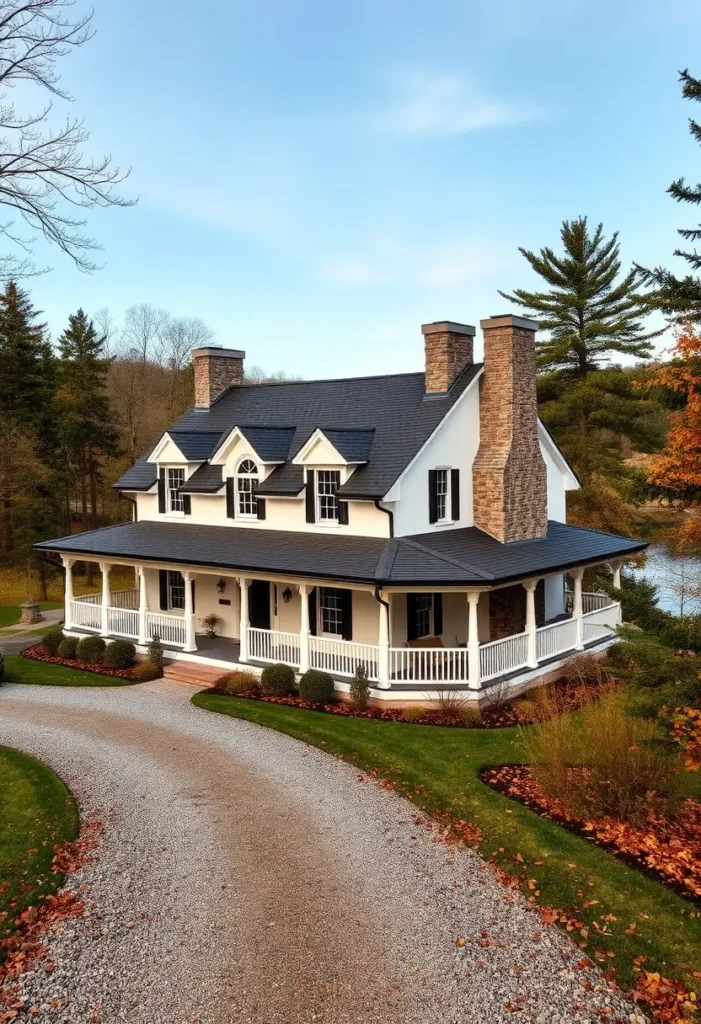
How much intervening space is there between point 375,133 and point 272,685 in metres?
15.9

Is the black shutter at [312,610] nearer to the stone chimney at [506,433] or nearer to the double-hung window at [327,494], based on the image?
the double-hung window at [327,494]

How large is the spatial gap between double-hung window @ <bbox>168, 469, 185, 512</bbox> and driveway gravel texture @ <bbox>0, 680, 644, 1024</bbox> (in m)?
11.3

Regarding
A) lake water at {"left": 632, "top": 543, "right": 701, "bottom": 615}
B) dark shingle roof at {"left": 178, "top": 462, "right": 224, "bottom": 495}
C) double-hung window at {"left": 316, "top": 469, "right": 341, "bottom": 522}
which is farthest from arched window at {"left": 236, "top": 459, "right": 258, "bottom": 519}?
lake water at {"left": 632, "top": 543, "right": 701, "bottom": 615}

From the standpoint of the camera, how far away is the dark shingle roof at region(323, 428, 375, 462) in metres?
18.9

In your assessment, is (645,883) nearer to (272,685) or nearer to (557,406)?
(272,685)

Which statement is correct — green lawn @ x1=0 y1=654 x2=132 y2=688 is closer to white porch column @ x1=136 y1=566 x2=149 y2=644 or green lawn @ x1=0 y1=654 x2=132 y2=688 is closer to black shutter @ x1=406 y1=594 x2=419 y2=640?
white porch column @ x1=136 y1=566 x2=149 y2=644

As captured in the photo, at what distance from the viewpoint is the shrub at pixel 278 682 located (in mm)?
17703

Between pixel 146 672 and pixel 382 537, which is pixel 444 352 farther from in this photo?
pixel 146 672

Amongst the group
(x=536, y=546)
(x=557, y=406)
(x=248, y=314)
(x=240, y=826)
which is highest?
(x=248, y=314)

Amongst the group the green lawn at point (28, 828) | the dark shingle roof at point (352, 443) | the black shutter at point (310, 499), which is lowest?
the green lawn at point (28, 828)

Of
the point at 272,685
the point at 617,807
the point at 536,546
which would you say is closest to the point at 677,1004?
the point at 617,807

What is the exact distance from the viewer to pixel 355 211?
25.1 metres

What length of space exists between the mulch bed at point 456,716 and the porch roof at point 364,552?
2.86 meters

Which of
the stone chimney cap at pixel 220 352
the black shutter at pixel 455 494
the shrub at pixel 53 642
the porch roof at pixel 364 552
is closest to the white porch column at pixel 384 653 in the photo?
the porch roof at pixel 364 552
